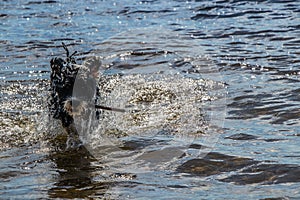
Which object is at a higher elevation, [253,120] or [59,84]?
[59,84]

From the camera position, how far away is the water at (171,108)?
703cm

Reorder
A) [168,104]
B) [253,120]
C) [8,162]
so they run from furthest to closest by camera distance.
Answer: [168,104], [253,120], [8,162]

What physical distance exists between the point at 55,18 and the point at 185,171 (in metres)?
13.5

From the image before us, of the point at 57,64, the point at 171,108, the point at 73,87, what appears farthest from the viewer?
the point at 171,108

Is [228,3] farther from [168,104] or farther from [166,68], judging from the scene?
[168,104]

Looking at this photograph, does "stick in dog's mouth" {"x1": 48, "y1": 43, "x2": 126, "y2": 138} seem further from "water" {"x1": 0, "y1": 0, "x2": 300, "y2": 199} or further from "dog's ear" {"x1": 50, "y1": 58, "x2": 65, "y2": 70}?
"water" {"x1": 0, "y1": 0, "x2": 300, "y2": 199}

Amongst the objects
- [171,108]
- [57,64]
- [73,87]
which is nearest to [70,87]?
[73,87]

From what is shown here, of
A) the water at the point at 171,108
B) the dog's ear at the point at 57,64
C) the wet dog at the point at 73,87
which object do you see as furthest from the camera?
the dog's ear at the point at 57,64

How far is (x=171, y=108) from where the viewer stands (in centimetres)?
1018

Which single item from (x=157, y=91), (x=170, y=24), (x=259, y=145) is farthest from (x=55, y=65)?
(x=170, y=24)

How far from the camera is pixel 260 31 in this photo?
16.1 meters

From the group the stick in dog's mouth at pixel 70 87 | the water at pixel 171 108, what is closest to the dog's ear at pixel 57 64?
the stick in dog's mouth at pixel 70 87

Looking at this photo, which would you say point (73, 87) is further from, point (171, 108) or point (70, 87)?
point (171, 108)

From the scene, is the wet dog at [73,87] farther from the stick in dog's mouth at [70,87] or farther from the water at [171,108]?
the water at [171,108]
